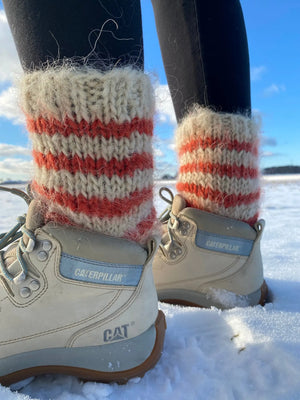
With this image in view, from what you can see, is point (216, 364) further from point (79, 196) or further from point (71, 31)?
point (71, 31)

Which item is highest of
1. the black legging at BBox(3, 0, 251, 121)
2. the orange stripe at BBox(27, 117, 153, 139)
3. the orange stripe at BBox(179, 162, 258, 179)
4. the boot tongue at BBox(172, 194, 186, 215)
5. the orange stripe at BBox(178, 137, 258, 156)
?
the black legging at BBox(3, 0, 251, 121)

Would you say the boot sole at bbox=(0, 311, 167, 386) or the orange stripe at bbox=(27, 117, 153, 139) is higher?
the orange stripe at bbox=(27, 117, 153, 139)

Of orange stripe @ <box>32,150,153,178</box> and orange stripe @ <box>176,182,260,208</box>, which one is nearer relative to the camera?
orange stripe @ <box>32,150,153,178</box>

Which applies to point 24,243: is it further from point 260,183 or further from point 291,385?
point 260,183

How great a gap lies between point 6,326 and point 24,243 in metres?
0.13

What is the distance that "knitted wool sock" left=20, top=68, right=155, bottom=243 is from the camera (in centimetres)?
44

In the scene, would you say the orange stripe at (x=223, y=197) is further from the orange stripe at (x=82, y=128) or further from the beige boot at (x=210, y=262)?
the orange stripe at (x=82, y=128)

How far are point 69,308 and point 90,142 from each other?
0.27 metres

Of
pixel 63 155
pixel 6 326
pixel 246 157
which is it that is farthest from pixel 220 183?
pixel 6 326

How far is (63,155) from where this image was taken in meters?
0.46

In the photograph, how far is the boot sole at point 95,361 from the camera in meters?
0.45

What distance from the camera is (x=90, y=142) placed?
0.45m

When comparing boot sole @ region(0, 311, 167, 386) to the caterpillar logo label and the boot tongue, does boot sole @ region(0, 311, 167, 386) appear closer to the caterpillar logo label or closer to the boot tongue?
the caterpillar logo label

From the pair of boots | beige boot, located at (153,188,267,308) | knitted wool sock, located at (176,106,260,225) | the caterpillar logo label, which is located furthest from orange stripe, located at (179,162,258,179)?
the caterpillar logo label
